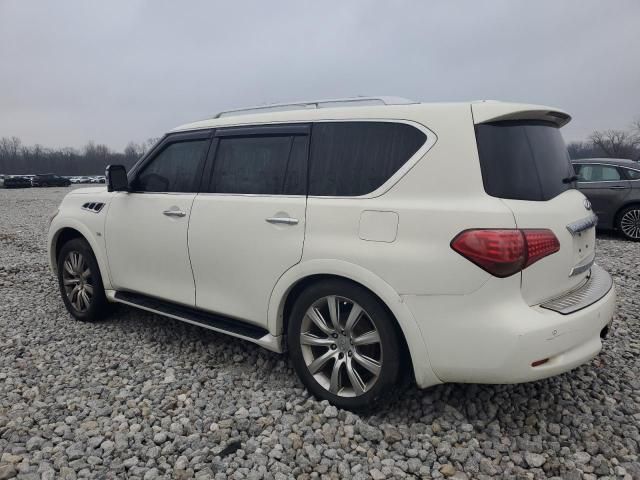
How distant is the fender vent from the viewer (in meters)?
4.27

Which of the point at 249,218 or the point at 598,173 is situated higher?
the point at 598,173

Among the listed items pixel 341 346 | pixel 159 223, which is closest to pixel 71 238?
pixel 159 223

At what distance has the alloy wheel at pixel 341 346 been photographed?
2729 mm

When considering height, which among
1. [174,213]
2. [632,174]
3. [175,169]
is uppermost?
[632,174]

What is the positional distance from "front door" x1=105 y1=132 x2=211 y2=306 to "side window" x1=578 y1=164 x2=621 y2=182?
8712 millimetres

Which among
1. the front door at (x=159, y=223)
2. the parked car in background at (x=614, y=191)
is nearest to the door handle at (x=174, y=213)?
the front door at (x=159, y=223)

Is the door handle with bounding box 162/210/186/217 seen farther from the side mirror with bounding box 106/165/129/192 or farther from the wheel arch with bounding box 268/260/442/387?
the wheel arch with bounding box 268/260/442/387

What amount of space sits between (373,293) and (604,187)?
342 inches

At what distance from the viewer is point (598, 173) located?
9555 mm

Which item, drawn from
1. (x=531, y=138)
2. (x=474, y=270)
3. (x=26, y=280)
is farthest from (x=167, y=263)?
(x=26, y=280)

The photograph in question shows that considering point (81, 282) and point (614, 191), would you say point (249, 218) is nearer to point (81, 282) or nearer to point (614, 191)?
point (81, 282)

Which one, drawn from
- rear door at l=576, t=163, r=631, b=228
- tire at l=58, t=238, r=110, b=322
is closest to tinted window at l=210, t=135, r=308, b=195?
tire at l=58, t=238, r=110, b=322

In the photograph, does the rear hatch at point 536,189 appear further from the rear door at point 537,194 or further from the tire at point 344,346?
the tire at point 344,346

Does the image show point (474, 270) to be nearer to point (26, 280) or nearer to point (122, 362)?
point (122, 362)
